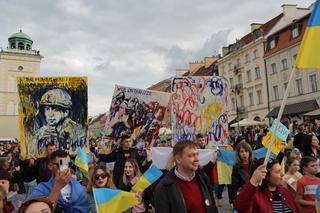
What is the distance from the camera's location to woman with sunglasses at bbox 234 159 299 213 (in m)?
3.15

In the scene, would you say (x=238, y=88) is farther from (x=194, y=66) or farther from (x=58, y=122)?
(x=58, y=122)

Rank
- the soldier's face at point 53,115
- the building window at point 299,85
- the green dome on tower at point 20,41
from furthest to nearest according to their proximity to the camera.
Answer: the green dome on tower at point 20,41
the building window at point 299,85
the soldier's face at point 53,115

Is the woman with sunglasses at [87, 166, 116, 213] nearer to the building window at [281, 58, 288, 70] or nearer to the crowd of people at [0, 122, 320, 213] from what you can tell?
the crowd of people at [0, 122, 320, 213]

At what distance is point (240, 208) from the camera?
320cm

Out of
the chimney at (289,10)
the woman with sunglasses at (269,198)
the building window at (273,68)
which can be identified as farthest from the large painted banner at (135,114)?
the chimney at (289,10)

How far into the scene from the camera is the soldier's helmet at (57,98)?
7016 millimetres

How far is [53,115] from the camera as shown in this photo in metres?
7.00

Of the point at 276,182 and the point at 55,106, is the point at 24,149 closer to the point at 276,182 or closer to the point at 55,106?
the point at 55,106

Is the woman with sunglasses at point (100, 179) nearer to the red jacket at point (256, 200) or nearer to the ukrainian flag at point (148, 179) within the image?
the ukrainian flag at point (148, 179)

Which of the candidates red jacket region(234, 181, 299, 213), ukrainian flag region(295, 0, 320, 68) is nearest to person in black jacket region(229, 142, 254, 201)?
red jacket region(234, 181, 299, 213)

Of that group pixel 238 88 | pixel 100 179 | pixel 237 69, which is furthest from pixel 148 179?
pixel 238 88

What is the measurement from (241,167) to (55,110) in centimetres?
401

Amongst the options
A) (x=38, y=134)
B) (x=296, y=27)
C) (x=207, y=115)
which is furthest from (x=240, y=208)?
(x=296, y=27)

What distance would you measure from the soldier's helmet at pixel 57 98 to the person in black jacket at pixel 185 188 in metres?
4.33
